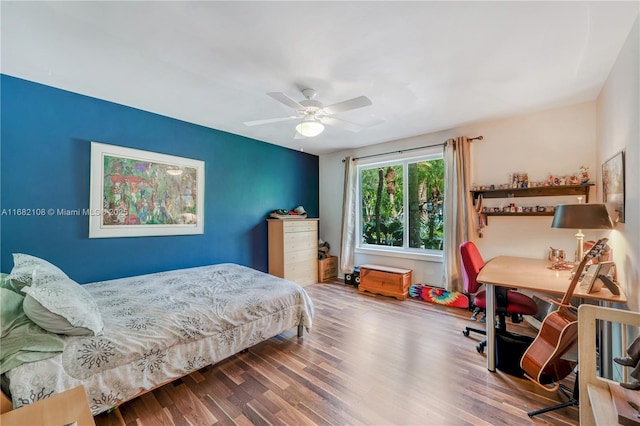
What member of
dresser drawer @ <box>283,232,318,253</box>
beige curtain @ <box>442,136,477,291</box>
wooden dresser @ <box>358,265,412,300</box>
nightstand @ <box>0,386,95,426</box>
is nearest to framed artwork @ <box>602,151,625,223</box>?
beige curtain @ <box>442,136,477,291</box>

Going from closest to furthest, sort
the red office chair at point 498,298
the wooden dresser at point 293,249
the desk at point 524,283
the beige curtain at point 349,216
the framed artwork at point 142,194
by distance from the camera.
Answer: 1. the desk at point 524,283
2. the red office chair at point 498,298
3. the framed artwork at point 142,194
4. the wooden dresser at point 293,249
5. the beige curtain at point 349,216

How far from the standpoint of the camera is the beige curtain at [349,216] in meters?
4.71

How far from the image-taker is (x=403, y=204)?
4352 millimetres

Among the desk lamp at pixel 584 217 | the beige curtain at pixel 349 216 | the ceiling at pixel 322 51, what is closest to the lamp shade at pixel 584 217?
the desk lamp at pixel 584 217

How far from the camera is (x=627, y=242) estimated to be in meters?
1.79

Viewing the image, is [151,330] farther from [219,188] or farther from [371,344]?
[219,188]


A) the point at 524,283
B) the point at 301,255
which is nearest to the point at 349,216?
the point at 301,255

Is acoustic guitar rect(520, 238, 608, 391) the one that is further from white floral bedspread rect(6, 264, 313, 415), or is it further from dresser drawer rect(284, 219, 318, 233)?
dresser drawer rect(284, 219, 318, 233)

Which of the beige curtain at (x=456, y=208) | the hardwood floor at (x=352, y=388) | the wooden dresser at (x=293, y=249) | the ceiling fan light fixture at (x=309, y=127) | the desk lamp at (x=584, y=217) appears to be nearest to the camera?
the hardwood floor at (x=352, y=388)

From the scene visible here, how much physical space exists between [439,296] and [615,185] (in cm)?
227

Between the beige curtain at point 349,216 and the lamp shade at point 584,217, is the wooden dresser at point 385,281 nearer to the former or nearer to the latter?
the beige curtain at point 349,216

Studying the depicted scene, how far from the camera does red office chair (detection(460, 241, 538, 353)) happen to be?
7.47ft

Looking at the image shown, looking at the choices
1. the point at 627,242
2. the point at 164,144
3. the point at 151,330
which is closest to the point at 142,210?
the point at 164,144

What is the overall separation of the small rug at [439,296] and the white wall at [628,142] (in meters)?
1.68
